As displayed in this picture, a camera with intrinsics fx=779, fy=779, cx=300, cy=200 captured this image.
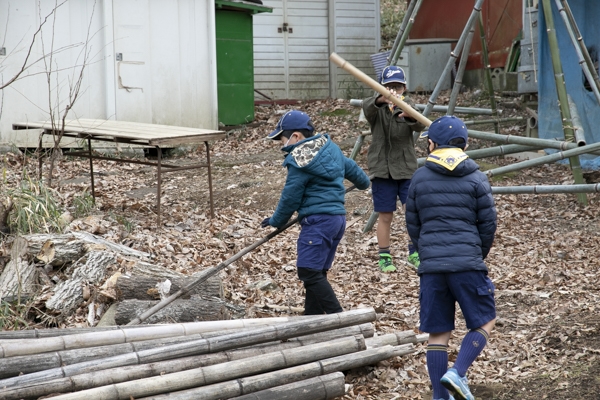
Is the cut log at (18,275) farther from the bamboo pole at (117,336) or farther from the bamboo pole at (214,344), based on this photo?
the bamboo pole at (214,344)

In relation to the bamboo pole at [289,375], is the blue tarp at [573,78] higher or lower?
higher

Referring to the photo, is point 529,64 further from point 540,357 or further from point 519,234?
point 540,357

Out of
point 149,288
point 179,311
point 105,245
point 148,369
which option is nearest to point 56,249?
point 105,245

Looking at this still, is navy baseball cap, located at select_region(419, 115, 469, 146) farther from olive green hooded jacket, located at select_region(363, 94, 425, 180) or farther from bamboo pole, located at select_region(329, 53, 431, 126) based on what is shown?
olive green hooded jacket, located at select_region(363, 94, 425, 180)

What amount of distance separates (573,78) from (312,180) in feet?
21.8

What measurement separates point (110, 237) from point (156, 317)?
2.24 meters

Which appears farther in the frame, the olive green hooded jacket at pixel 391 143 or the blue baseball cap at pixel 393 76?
the olive green hooded jacket at pixel 391 143

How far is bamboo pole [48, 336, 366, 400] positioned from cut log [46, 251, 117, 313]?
206 cm

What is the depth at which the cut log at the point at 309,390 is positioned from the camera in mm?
4148

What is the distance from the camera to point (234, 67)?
15.1 meters

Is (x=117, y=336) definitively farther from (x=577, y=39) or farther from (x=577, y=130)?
(x=577, y=39)

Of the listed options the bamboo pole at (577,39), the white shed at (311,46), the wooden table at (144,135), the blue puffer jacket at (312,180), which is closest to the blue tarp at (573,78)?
the bamboo pole at (577,39)

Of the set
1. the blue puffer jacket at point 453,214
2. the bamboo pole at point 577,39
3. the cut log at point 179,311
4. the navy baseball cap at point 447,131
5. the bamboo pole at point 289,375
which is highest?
the bamboo pole at point 577,39

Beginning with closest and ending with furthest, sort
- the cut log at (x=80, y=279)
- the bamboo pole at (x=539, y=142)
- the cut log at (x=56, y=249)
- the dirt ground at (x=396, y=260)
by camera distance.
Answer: the dirt ground at (x=396, y=260) < the cut log at (x=80, y=279) < the cut log at (x=56, y=249) < the bamboo pole at (x=539, y=142)
